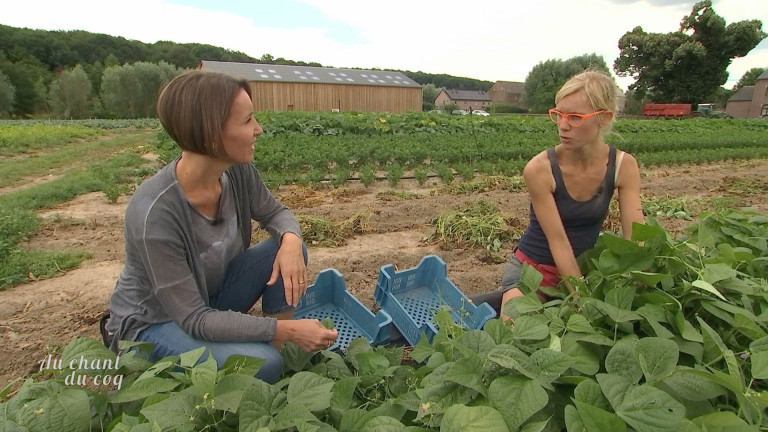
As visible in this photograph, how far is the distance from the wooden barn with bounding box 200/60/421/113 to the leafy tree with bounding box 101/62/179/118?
1869 centimetres

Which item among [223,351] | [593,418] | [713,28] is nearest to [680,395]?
[593,418]

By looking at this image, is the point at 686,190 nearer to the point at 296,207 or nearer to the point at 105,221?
the point at 296,207

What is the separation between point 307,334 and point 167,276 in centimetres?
52

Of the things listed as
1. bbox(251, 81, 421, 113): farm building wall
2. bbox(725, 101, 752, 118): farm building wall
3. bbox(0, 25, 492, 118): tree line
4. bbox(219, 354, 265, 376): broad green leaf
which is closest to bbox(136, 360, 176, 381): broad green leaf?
bbox(219, 354, 265, 376): broad green leaf

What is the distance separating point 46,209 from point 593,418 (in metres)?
6.68

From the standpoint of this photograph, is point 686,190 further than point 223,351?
Yes

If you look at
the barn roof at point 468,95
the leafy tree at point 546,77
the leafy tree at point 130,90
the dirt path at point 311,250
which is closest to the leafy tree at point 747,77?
the leafy tree at point 546,77

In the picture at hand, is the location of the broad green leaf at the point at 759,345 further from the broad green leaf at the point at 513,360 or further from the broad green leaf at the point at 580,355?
the broad green leaf at the point at 513,360

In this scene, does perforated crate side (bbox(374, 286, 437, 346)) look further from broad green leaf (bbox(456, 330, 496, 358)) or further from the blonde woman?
broad green leaf (bbox(456, 330, 496, 358))

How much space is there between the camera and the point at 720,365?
96 centimetres

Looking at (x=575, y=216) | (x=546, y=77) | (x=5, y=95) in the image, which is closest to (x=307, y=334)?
(x=575, y=216)

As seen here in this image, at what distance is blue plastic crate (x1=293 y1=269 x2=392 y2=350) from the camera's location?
7.48ft

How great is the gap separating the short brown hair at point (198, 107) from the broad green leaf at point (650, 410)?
4.55ft

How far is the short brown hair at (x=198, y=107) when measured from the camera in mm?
1499
